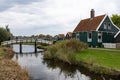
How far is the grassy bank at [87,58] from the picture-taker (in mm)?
22445

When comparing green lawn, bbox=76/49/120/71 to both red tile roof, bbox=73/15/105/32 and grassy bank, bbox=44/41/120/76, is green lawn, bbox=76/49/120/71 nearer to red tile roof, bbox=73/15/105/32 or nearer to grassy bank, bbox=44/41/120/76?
grassy bank, bbox=44/41/120/76

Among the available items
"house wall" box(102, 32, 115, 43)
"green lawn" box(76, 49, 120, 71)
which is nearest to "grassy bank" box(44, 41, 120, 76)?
"green lawn" box(76, 49, 120, 71)

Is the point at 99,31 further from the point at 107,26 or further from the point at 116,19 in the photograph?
the point at 116,19

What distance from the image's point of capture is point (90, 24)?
173ft

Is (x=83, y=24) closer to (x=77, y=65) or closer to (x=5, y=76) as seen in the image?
(x=77, y=65)

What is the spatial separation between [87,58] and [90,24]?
25843mm

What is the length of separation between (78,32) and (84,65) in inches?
1195

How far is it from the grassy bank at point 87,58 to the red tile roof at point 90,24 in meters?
11.2

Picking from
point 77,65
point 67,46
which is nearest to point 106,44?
point 67,46

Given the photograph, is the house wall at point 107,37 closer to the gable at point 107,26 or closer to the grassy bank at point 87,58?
the gable at point 107,26

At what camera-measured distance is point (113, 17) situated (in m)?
75.9

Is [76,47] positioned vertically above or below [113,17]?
below

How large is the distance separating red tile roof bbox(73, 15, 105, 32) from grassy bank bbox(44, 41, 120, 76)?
1122 centimetres

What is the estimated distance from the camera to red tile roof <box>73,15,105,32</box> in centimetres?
5019
